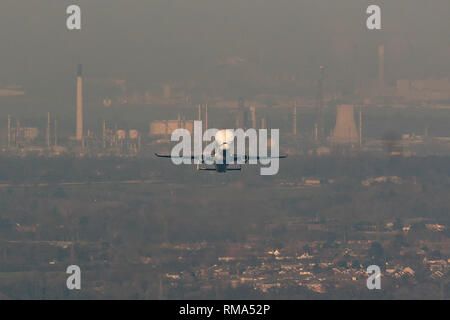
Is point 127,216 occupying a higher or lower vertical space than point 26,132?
lower

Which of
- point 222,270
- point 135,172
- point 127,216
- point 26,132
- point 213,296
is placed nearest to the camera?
point 213,296

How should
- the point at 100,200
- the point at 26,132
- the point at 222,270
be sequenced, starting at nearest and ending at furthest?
1. the point at 222,270
2. the point at 100,200
3. the point at 26,132

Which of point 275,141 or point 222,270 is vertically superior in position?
point 275,141

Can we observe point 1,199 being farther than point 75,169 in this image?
No

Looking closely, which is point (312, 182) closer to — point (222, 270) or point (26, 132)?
point (222, 270)
